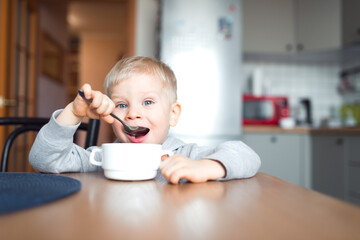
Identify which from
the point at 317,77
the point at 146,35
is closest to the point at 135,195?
the point at 146,35

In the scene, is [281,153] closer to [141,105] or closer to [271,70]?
[271,70]

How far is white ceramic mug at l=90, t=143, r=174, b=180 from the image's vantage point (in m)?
0.57

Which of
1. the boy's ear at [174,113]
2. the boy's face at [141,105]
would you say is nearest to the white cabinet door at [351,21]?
the boy's ear at [174,113]

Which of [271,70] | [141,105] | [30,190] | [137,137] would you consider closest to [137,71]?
[141,105]

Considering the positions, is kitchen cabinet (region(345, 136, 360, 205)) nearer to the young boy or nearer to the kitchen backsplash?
the kitchen backsplash

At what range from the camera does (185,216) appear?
34 centimetres

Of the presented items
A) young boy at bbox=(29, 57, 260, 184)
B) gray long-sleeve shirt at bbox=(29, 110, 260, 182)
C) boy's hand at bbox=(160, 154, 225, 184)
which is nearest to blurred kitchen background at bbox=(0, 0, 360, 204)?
young boy at bbox=(29, 57, 260, 184)

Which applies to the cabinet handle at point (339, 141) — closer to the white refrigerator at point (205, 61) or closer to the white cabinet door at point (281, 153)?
the white cabinet door at point (281, 153)

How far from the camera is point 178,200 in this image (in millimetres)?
422

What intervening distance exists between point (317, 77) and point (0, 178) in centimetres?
342

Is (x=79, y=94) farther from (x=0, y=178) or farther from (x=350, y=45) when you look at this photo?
(x=350, y=45)

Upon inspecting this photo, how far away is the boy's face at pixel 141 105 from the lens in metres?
0.90

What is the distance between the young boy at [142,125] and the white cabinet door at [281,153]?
5.78ft

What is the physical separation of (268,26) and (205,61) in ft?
2.81
